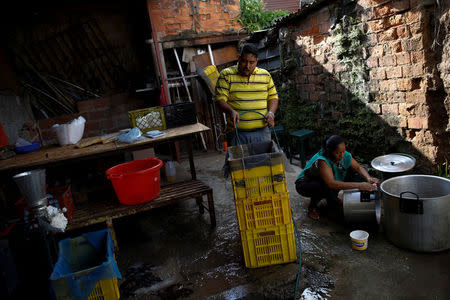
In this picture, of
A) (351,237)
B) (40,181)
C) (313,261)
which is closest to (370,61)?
(351,237)

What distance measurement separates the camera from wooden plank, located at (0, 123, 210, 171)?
341cm

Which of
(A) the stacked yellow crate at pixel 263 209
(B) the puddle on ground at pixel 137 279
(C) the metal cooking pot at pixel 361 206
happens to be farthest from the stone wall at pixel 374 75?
(B) the puddle on ground at pixel 137 279

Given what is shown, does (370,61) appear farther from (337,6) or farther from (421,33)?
(337,6)

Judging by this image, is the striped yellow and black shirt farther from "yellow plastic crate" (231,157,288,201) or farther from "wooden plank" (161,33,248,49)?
"wooden plank" (161,33,248,49)

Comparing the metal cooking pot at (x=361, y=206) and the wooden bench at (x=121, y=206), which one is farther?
the wooden bench at (x=121, y=206)

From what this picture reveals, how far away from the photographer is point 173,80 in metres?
7.10

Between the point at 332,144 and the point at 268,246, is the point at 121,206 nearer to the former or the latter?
the point at 268,246

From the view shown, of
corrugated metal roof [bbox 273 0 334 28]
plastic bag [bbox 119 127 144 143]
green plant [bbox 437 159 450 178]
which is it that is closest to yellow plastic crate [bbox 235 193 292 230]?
plastic bag [bbox 119 127 144 143]

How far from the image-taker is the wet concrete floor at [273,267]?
2512 mm

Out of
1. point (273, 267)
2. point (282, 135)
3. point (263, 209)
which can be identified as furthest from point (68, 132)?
point (282, 135)

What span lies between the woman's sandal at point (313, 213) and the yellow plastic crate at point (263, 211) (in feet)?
3.42

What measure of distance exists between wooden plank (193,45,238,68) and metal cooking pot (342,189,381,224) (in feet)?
16.1

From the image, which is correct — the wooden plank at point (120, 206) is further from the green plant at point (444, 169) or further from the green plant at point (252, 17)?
the green plant at point (252, 17)

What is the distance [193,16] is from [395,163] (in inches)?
209
